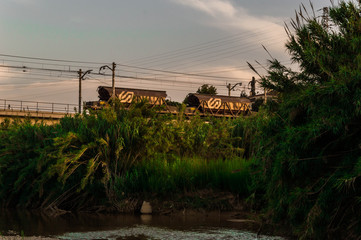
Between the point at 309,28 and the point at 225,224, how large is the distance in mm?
5995

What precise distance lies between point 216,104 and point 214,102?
1.31 feet

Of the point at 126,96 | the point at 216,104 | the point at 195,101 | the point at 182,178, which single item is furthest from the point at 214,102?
the point at 182,178

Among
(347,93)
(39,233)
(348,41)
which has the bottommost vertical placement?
(39,233)

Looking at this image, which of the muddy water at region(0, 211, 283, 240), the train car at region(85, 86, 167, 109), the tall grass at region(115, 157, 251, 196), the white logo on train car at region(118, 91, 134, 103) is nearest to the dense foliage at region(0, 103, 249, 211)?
the tall grass at region(115, 157, 251, 196)

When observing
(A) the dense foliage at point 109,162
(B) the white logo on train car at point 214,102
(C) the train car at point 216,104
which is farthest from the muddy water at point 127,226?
(B) the white logo on train car at point 214,102

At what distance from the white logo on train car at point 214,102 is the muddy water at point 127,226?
42354 mm

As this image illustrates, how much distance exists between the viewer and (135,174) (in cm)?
1573

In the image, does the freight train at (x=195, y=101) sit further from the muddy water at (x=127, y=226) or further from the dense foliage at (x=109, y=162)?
the muddy water at (x=127, y=226)

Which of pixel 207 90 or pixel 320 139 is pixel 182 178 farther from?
pixel 207 90

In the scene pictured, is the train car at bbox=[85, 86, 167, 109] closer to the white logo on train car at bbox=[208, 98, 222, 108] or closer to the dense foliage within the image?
the white logo on train car at bbox=[208, 98, 222, 108]

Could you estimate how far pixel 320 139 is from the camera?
314 inches

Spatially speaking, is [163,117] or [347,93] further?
[163,117]

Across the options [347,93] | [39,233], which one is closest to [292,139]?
[347,93]

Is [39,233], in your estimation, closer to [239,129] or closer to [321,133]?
[321,133]
